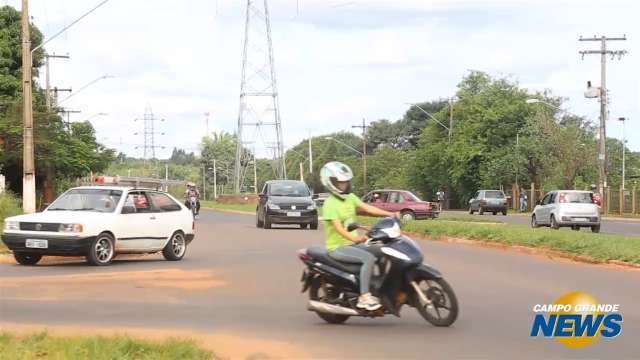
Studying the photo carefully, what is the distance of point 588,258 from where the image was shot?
20.6 m

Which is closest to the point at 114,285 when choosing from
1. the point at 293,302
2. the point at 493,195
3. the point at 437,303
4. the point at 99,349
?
the point at 293,302

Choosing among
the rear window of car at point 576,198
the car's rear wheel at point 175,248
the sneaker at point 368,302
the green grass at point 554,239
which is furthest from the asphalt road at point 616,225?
the sneaker at point 368,302

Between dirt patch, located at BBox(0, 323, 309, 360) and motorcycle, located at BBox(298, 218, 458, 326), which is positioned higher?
motorcycle, located at BBox(298, 218, 458, 326)

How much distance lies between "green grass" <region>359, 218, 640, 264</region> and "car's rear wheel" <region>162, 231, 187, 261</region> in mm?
8171

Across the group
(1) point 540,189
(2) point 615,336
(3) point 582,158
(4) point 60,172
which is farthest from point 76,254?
(1) point 540,189

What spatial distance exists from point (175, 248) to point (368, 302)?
11.0m

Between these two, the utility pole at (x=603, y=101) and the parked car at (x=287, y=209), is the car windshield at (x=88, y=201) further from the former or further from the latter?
the utility pole at (x=603, y=101)

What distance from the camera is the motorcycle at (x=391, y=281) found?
430 inches

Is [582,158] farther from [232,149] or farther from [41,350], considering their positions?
[232,149]

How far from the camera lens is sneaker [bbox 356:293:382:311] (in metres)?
11.0

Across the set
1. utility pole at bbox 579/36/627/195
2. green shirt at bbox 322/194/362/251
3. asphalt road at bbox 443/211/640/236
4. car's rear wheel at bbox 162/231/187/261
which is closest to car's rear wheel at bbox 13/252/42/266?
car's rear wheel at bbox 162/231/187/261

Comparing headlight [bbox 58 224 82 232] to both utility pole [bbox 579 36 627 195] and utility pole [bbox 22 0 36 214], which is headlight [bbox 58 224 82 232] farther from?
utility pole [bbox 579 36 627 195]

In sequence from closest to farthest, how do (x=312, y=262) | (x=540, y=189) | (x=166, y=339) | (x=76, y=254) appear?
(x=166, y=339) < (x=312, y=262) < (x=76, y=254) < (x=540, y=189)

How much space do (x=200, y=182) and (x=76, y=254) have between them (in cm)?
15568
